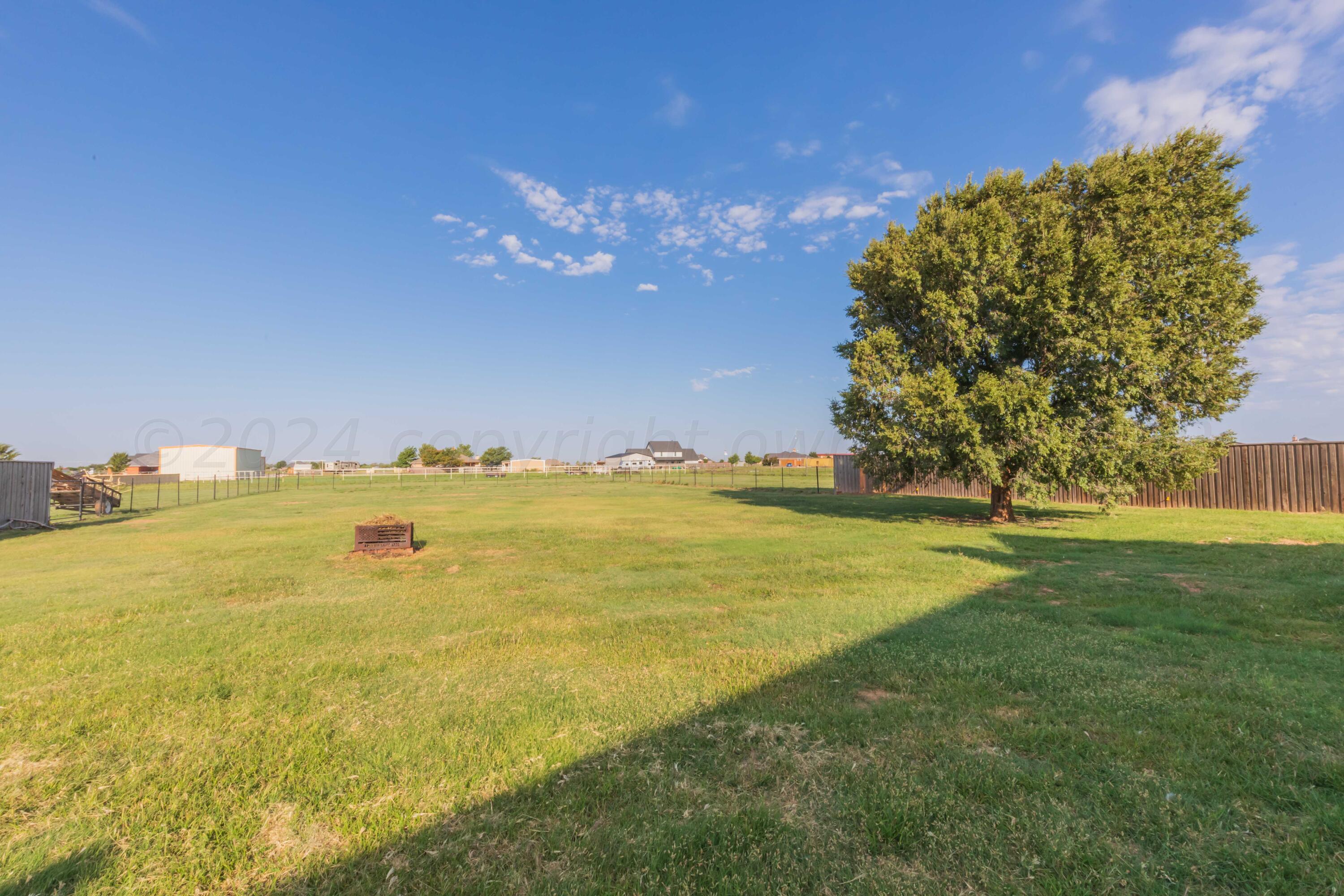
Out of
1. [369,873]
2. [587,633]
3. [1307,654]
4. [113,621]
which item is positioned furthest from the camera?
[113,621]

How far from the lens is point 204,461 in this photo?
74.1m

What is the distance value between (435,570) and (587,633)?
585cm

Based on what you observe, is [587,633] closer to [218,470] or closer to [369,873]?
[369,873]

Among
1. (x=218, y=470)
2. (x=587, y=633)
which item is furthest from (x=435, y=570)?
(x=218, y=470)

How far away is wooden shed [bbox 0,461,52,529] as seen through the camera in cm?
1811

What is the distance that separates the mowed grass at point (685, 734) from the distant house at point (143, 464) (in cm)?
10251

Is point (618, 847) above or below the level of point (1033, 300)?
below

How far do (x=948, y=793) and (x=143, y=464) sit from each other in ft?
443

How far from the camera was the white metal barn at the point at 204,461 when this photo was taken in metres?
73.4

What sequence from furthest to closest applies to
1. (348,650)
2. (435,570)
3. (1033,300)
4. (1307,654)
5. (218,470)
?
1. (218,470)
2. (1033,300)
3. (435,570)
4. (348,650)
5. (1307,654)

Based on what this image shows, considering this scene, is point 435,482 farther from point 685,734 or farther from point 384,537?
point 685,734

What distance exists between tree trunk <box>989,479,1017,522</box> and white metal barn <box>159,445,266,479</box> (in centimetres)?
8680

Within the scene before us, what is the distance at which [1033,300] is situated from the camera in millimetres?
14773

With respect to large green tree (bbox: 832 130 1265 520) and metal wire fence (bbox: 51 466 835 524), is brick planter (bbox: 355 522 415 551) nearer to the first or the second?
large green tree (bbox: 832 130 1265 520)
